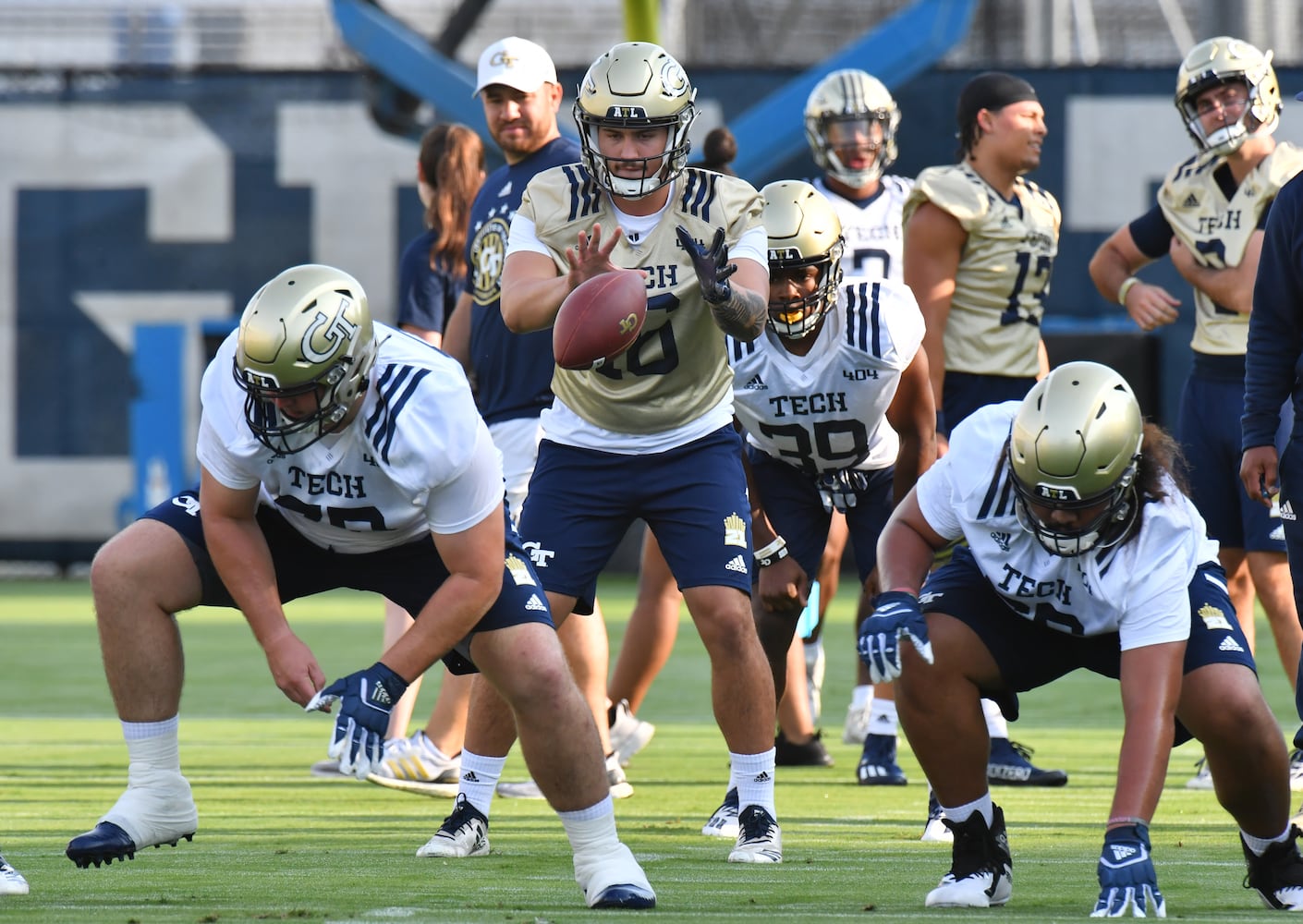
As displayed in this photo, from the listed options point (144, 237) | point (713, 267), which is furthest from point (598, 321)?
point (144, 237)

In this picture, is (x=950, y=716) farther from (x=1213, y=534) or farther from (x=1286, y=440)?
(x=1213, y=534)

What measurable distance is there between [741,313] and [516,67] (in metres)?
1.86

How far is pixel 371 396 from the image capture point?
12.5ft

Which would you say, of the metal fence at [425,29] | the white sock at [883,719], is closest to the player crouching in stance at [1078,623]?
the white sock at [883,719]

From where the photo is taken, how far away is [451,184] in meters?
6.30

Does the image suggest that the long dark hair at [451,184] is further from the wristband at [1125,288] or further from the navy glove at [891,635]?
the navy glove at [891,635]

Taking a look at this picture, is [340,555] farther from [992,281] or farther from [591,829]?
[992,281]

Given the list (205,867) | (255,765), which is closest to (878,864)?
(205,867)

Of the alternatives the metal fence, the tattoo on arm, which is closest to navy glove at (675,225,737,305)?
the tattoo on arm

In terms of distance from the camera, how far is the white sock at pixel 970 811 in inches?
154

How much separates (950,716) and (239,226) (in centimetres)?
1092

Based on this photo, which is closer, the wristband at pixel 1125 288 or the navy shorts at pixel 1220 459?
the navy shorts at pixel 1220 459

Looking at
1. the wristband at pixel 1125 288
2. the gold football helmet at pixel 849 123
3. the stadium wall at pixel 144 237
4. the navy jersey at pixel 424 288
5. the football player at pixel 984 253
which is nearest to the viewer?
the football player at pixel 984 253

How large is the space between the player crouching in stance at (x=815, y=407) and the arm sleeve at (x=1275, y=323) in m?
0.84
